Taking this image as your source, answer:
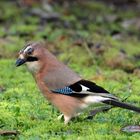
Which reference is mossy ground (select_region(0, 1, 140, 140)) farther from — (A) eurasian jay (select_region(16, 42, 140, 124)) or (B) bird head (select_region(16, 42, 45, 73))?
(B) bird head (select_region(16, 42, 45, 73))

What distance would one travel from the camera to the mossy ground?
715 centimetres

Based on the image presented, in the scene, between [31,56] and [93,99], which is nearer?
[93,99]

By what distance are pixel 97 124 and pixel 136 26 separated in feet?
26.7

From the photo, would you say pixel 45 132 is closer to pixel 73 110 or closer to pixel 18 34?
pixel 73 110

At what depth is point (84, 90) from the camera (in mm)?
7094

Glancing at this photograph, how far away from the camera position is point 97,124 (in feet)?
24.0

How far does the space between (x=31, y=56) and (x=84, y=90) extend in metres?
0.78

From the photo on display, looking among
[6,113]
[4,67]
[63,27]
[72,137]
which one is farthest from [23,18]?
[72,137]

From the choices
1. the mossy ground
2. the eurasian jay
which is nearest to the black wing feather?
the eurasian jay

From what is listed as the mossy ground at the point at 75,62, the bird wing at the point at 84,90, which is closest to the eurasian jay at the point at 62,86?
the bird wing at the point at 84,90

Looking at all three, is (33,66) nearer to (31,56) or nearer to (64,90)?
(31,56)

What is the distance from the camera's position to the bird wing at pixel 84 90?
7020mm

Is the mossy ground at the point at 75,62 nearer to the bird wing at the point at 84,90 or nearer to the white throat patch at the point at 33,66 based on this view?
the bird wing at the point at 84,90

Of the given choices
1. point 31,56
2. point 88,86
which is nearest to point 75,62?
point 31,56
